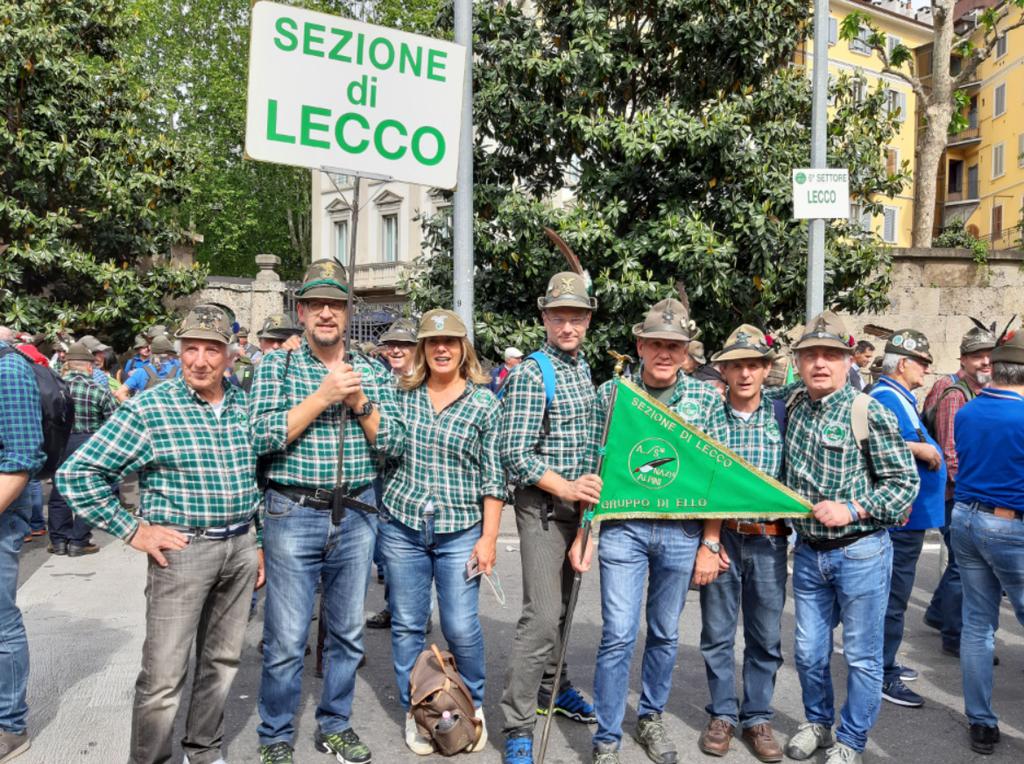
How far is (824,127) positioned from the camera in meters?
9.05

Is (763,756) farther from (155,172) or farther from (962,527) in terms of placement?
(155,172)

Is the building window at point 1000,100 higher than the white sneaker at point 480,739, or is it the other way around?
the building window at point 1000,100

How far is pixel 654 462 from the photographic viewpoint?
4031 millimetres

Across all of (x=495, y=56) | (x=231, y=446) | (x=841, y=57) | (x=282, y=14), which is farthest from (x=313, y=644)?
(x=841, y=57)

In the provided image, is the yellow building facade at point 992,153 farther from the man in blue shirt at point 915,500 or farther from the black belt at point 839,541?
the black belt at point 839,541

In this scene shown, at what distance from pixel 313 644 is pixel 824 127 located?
22.9ft

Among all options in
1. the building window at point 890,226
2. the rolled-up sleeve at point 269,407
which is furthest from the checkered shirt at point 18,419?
the building window at point 890,226

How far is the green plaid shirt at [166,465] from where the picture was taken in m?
3.39

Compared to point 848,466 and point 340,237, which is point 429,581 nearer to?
point 848,466

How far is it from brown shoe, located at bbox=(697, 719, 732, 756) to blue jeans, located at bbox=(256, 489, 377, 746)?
1699 mm

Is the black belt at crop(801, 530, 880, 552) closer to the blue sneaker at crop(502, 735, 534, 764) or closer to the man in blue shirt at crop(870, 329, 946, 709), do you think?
the man in blue shirt at crop(870, 329, 946, 709)

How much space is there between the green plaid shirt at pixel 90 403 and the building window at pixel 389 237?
29.5 meters

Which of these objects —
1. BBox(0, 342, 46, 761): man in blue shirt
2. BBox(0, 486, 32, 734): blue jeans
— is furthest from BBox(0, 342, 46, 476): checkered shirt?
BBox(0, 486, 32, 734): blue jeans

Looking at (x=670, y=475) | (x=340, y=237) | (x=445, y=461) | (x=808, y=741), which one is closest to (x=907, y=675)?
(x=808, y=741)
